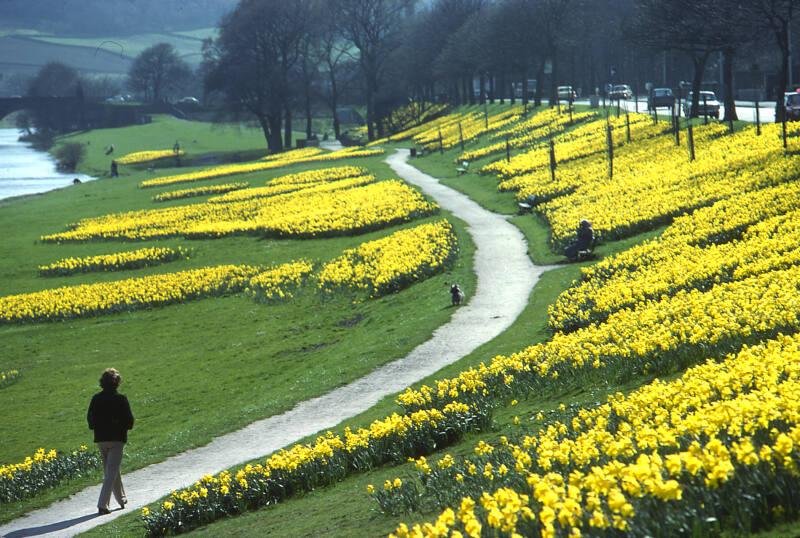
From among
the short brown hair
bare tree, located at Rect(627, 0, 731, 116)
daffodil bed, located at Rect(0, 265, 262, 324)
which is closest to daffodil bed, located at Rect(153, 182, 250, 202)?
bare tree, located at Rect(627, 0, 731, 116)

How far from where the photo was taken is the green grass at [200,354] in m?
21.7

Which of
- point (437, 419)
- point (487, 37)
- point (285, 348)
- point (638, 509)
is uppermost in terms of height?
point (487, 37)

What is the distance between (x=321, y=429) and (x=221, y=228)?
33166 millimetres

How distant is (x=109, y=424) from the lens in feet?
50.8

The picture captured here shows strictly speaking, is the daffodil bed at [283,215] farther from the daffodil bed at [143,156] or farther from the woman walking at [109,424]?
the daffodil bed at [143,156]

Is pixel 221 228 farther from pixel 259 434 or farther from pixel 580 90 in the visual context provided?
pixel 580 90

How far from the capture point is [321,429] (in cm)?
1900

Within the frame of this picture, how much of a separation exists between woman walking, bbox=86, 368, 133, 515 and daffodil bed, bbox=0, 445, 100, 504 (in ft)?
9.04

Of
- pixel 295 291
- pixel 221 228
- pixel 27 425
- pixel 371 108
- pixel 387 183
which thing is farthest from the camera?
pixel 371 108

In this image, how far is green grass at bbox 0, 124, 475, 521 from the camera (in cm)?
2167

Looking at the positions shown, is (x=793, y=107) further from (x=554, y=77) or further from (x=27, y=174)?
(x=27, y=174)

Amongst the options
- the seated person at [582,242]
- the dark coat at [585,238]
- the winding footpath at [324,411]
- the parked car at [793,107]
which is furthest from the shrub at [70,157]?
the dark coat at [585,238]

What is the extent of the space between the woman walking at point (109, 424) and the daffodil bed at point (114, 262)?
2903 centimetres

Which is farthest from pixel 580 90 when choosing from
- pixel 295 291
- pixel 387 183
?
pixel 295 291
